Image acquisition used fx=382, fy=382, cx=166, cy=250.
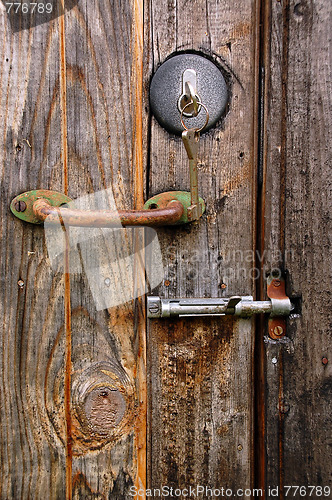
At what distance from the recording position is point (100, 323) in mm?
706

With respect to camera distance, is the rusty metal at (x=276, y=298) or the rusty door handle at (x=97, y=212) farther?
the rusty metal at (x=276, y=298)

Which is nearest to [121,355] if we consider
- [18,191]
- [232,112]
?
[18,191]

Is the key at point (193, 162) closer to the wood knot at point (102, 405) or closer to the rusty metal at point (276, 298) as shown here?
the rusty metal at point (276, 298)

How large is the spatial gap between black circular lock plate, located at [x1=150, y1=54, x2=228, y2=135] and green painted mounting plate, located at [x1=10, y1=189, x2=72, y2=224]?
239mm

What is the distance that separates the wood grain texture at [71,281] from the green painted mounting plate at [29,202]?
2 centimetres

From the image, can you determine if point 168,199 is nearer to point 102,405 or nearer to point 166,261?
point 166,261

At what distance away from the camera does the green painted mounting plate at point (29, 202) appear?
2.20ft

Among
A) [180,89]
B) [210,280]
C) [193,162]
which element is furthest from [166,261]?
[180,89]

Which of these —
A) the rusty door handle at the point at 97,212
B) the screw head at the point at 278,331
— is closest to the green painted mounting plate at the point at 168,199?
the rusty door handle at the point at 97,212

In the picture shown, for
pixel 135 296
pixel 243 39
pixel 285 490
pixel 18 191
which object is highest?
pixel 243 39

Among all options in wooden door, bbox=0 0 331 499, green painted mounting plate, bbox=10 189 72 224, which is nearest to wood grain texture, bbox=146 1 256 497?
wooden door, bbox=0 0 331 499

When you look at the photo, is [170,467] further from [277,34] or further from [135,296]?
[277,34]

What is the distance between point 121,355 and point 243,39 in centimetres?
62

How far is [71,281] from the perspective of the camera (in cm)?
70
